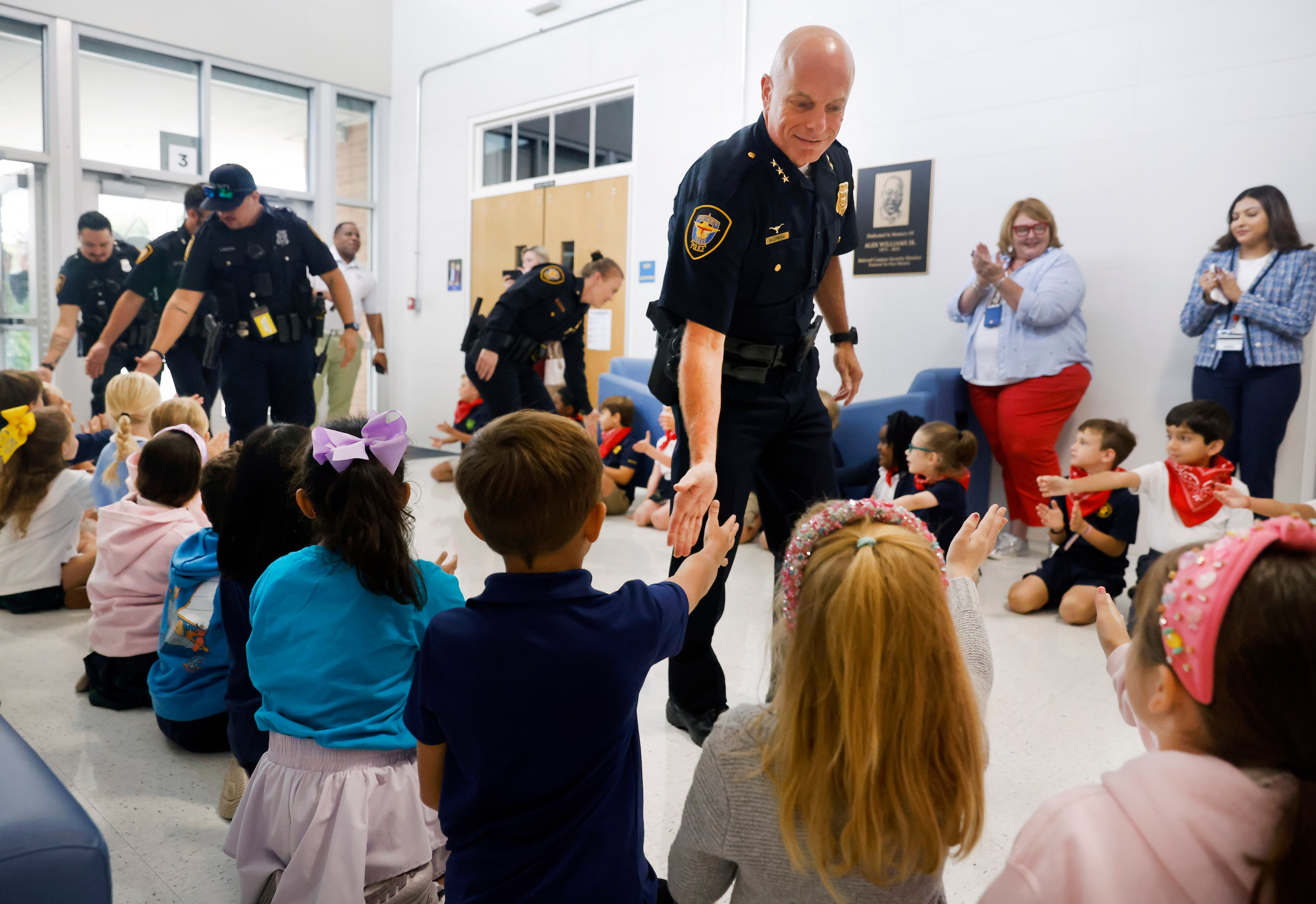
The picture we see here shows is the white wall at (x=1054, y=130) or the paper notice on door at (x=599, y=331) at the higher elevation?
the white wall at (x=1054, y=130)

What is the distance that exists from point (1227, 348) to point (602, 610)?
348 centimetres

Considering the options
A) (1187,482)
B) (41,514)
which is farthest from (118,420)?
(1187,482)

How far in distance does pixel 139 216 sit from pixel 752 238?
21.3 ft

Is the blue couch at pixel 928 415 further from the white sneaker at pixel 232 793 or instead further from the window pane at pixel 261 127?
the window pane at pixel 261 127

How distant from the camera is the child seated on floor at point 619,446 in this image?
473 cm

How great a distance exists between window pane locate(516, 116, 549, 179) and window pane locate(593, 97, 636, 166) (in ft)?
1.72

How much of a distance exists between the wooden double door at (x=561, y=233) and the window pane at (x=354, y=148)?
139 cm

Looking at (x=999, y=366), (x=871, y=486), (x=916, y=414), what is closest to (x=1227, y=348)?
(x=999, y=366)

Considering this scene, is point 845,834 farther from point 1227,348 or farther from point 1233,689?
point 1227,348

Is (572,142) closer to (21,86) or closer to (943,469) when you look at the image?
(21,86)

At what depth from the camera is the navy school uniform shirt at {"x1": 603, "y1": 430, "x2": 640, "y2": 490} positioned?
15.7 ft

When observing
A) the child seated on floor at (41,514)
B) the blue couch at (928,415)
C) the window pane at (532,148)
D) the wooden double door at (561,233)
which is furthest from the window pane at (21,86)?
the blue couch at (928,415)

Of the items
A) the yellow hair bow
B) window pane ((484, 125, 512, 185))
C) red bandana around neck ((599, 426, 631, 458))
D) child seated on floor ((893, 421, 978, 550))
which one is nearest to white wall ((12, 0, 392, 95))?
window pane ((484, 125, 512, 185))

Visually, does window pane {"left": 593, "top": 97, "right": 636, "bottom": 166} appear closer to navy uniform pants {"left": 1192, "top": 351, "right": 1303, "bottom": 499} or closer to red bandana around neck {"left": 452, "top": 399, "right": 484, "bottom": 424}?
red bandana around neck {"left": 452, "top": 399, "right": 484, "bottom": 424}
